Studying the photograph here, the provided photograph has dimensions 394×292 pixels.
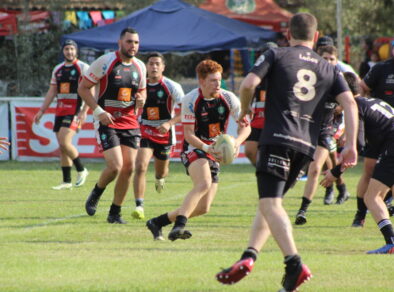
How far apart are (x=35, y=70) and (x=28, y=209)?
53.6ft

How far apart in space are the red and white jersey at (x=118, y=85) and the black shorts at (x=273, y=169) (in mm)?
4392

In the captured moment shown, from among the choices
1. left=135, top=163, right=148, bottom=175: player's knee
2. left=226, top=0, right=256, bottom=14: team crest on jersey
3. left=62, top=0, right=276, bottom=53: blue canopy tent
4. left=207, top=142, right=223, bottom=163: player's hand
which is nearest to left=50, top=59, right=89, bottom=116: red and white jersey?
left=135, top=163, right=148, bottom=175: player's knee

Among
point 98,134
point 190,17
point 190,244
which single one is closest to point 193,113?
point 190,244

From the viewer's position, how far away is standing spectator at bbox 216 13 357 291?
6.84m

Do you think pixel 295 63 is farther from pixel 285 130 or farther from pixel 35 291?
pixel 35 291

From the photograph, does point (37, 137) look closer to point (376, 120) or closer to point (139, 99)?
point (139, 99)

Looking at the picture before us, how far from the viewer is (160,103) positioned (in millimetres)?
12500

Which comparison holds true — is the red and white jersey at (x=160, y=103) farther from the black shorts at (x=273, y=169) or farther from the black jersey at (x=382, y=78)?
the black shorts at (x=273, y=169)

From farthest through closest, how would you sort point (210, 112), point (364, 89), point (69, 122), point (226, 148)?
1. point (69, 122)
2. point (364, 89)
3. point (210, 112)
4. point (226, 148)

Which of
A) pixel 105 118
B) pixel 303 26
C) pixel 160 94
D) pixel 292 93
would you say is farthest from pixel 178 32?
pixel 292 93

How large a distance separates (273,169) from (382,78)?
4.66m

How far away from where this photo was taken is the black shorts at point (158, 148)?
12258 millimetres

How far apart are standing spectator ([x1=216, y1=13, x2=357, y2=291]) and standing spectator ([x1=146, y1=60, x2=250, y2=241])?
2038 millimetres

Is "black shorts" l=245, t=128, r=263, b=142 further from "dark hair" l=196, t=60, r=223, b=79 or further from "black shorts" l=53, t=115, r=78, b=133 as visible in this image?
"dark hair" l=196, t=60, r=223, b=79
